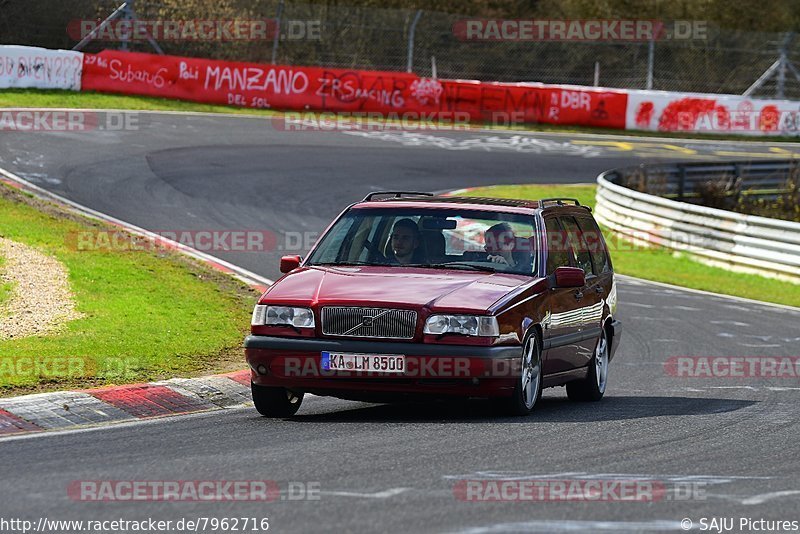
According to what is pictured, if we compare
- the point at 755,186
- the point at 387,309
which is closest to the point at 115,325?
the point at 387,309

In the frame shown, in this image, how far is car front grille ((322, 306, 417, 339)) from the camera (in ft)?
29.4

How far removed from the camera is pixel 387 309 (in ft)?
29.5

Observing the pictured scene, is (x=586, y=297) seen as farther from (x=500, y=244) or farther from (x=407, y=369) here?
(x=407, y=369)

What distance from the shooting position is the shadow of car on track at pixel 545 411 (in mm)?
9359

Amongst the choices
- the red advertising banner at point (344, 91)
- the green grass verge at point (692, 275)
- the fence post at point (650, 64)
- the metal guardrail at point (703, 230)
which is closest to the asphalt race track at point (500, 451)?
the green grass verge at point (692, 275)

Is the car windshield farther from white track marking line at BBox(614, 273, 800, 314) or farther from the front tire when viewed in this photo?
white track marking line at BBox(614, 273, 800, 314)

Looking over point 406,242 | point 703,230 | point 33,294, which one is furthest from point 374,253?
point 703,230

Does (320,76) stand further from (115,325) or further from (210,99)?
(115,325)

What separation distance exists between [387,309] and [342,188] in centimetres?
1777

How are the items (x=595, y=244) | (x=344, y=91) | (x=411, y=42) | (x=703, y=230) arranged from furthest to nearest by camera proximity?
(x=411, y=42), (x=344, y=91), (x=703, y=230), (x=595, y=244)

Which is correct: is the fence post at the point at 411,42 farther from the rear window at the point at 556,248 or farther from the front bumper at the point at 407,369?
the front bumper at the point at 407,369

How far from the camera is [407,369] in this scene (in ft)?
29.2

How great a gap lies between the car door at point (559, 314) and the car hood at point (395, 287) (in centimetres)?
34

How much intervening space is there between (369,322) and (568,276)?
178 cm
